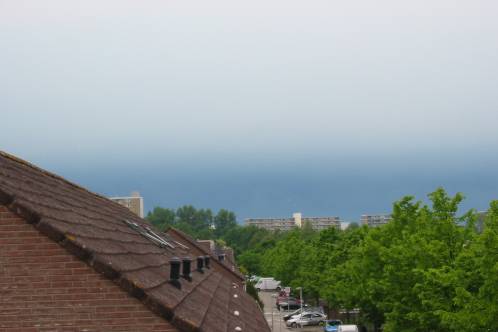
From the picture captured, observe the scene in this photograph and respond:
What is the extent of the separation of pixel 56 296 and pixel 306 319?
46.9 meters

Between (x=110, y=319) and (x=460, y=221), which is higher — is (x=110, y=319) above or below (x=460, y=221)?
below

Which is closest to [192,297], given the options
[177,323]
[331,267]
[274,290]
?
[177,323]

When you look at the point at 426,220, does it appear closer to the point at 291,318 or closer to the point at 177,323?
the point at 177,323

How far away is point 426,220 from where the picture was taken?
27125 millimetres

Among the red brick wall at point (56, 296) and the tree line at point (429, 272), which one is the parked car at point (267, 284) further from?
the red brick wall at point (56, 296)

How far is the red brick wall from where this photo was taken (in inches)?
261

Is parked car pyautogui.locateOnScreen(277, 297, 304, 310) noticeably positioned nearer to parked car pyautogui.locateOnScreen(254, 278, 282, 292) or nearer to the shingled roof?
parked car pyautogui.locateOnScreen(254, 278, 282, 292)

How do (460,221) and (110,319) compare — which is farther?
(460,221)

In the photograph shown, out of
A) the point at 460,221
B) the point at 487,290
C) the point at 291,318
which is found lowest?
the point at 291,318

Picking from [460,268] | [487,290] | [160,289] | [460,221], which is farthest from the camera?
[460,221]

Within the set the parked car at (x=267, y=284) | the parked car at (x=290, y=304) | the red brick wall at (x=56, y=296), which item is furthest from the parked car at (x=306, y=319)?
the red brick wall at (x=56, y=296)

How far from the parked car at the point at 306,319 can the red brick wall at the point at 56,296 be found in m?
45.8

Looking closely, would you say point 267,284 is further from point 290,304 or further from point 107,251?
point 107,251

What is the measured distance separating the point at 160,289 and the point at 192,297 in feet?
6.53
